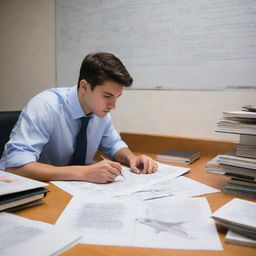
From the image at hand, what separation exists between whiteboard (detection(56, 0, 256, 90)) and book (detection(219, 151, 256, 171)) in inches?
26.3

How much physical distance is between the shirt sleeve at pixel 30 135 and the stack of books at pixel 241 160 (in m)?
0.69

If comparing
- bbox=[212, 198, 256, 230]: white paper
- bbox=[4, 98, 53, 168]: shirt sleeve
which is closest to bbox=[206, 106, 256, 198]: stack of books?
bbox=[212, 198, 256, 230]: white paper

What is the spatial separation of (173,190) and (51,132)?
60cm

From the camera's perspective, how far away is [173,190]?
93cm

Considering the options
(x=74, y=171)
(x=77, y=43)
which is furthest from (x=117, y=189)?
(x=77, y=43)

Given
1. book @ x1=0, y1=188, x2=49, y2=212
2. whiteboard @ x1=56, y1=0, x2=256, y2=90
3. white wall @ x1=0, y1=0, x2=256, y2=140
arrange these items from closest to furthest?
1. book @ x1=0, y1=188, x2=49, y2=212
2. whiteboard @ x1=56, y1=0, x2=256, y2=90
3. white wall @ x1=0, y1=0, x2=256, y2=140

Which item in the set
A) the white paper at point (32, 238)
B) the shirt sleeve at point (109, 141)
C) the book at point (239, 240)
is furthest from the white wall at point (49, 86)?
the white paper at point (32, 238)

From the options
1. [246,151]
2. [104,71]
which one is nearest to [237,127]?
[246,151]

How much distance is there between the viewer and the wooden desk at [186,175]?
543mm

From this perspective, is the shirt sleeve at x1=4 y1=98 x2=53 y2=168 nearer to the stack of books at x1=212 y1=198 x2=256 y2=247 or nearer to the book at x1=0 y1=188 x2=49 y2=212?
the book at x1=0 y1=188 x2=49 y2=212

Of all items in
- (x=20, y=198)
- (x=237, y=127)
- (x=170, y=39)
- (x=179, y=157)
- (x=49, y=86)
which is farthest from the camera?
(x=49, y=86)

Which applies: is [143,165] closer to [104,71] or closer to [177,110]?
[104,71]

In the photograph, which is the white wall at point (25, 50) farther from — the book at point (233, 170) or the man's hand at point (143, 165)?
the book at point (233, 170)

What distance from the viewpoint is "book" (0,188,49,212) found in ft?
2.29
